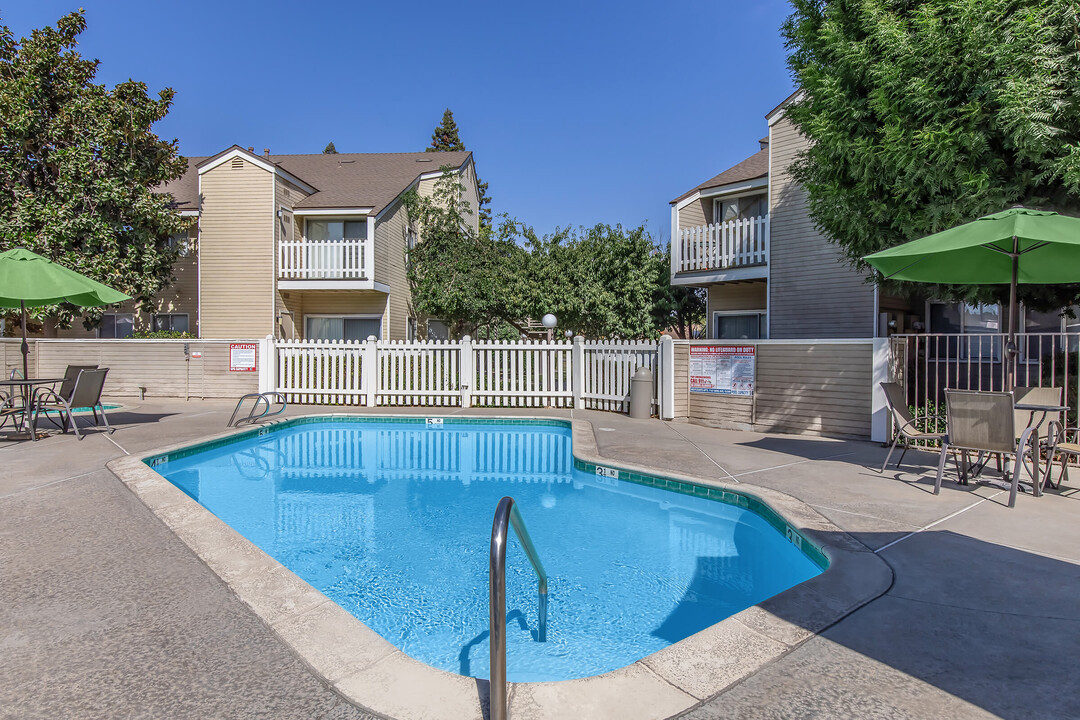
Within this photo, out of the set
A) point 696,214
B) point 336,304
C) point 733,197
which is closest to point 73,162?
point 336,304

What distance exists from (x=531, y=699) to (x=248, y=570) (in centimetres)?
220

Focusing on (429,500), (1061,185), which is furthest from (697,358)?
(429,500)

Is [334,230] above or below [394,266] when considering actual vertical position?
above

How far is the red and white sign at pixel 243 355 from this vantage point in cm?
1348

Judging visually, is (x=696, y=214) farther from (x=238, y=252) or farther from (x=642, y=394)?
(x=238, y=252)

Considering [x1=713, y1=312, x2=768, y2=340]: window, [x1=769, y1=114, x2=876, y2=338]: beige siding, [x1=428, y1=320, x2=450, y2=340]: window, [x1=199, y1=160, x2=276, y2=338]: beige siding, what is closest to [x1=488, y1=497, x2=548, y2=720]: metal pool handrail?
[x1=769, y1=114, x2=876, y2=338]: beige siding

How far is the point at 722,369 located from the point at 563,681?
8613 mm

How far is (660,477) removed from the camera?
6383mm

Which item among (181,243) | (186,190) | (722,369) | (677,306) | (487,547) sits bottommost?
(487,547)

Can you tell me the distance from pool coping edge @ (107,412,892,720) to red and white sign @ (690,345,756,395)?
19.6 feet

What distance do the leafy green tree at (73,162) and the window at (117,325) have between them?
2.45 meters

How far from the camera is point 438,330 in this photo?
2181cm

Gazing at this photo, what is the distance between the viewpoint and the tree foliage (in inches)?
709

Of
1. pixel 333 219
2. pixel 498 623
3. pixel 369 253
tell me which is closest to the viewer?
pixel 498 623
